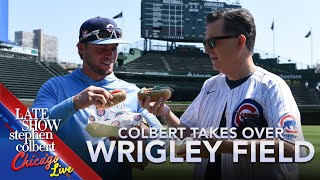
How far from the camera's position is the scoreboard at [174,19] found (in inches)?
1308

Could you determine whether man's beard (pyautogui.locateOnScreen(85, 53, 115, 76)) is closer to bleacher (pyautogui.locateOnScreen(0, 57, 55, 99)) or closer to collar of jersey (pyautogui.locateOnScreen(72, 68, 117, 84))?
collar of jersey (pyautogui.locateOnScreen(72, 68, 117, 84))

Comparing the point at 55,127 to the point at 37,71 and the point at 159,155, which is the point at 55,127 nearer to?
the point at 159,155

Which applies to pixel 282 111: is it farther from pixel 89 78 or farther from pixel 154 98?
pixel 89 78

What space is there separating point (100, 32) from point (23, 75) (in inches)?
1023

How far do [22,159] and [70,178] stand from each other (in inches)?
12.3

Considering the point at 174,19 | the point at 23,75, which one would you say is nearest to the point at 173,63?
the point at 174,19

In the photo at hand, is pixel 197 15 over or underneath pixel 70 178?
over

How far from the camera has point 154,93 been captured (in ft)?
7.22

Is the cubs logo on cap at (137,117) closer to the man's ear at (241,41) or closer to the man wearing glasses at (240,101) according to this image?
the man wearing glasses at (240,101)

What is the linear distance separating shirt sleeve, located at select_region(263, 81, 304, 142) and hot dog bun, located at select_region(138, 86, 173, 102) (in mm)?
459

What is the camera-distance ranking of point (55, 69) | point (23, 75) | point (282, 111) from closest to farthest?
point (282, 111), point (23, 75), point (55, 69)

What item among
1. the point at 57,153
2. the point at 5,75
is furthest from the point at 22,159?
the point at 5,75

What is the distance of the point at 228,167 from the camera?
7.08 ft

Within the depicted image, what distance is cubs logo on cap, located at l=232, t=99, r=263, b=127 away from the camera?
6.63ft
